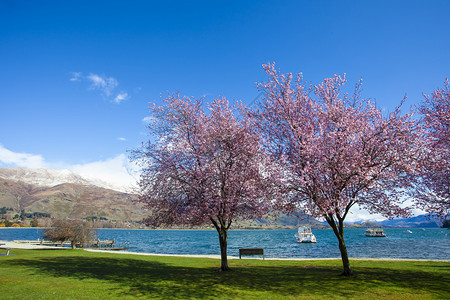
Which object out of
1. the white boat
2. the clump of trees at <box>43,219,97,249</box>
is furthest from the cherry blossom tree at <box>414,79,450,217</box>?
the white boat

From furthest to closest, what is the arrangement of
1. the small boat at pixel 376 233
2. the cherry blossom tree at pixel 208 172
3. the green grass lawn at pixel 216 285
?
A: the small boat at pixel 376 233 → the cherry blossom tree at pixel 208 172 → the green grass lawn at pixel 216 285

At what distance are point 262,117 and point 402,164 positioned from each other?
961 cm

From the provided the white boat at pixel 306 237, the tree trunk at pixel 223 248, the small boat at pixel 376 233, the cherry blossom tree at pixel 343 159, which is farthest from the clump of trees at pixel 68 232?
the small boat at pixel 376 233

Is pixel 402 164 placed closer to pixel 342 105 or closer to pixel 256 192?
pixel 342 105

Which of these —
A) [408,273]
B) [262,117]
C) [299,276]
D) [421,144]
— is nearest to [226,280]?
[299,276]

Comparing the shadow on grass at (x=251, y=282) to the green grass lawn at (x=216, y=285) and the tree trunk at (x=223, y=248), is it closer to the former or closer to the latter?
the green grass lawn at (x=216, y=285)

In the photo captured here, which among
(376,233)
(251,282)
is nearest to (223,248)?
(251,282)

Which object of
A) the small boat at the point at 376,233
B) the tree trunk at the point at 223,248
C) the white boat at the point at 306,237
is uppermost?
the tree trunk at the point at 223,248

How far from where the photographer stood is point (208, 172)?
20.5m

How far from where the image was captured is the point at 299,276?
62.6 feet

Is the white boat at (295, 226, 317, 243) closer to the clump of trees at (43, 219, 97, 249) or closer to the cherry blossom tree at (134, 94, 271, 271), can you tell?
the clump of trees at (43, 219, 97, 249)

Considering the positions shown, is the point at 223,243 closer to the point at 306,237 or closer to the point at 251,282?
the point at 251,282

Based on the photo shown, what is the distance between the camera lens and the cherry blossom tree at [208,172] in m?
20.5

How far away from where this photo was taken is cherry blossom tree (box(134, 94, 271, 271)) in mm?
20484
